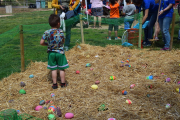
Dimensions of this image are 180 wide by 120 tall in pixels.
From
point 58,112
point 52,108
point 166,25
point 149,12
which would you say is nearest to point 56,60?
point 52,108

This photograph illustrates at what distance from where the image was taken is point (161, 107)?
11.2ft

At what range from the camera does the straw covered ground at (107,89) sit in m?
3.34

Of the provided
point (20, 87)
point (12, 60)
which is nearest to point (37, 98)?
point (20, 87)

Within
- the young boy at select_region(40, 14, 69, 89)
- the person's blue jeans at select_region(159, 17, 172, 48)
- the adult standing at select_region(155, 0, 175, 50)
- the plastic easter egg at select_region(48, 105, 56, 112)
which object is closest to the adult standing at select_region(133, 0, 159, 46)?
the adult standing at select_region(155, 0, 175, 50)

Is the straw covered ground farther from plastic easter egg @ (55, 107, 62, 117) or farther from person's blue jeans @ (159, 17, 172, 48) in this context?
person's blue jeans @ (159, 17, 172, 48)

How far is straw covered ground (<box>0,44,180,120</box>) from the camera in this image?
11.0ft

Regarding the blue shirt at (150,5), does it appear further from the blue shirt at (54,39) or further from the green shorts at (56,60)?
the green shorts at (56,60)

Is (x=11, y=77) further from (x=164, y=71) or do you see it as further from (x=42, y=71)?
(x=164, y=71)

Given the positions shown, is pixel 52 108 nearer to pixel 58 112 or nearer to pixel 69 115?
pixel 58 112

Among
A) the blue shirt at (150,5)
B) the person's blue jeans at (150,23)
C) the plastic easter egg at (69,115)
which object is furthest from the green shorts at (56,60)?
the person's blue jeans at (150,23)

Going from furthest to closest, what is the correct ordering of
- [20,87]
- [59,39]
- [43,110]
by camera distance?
[20,87] < [59,39] < [43,110]

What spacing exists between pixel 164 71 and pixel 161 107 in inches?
71.5

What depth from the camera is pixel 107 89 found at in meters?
4.22

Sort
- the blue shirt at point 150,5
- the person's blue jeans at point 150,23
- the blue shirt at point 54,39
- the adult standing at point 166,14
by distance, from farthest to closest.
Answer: the person's blue jeans at point 150,23
the blue shirt at point 150,5
the adult standing at point 166,14
the blue shirt at point 54,39
